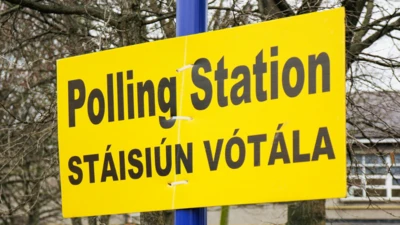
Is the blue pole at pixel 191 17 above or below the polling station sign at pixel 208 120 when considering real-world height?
above

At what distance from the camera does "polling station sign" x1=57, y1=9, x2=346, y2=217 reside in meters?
2.52

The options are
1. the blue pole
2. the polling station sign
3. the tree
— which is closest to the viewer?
the polling station sign

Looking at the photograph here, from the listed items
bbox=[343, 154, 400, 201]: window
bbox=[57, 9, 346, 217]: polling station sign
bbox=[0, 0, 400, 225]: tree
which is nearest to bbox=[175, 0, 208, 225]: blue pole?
bbox=[57, 9, 346, 217]: polling station sign

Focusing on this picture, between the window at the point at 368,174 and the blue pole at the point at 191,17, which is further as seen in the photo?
the window at the point at 368,174

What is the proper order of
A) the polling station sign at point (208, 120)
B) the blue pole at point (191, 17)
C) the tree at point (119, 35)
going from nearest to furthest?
the polling station sign at point (208, 120) → the blue pole at point (191, 17) → the tree at point (119, 35)

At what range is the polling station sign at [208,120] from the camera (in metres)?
2.52

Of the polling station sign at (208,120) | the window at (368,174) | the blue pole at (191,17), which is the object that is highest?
the blue pole at (191,17)

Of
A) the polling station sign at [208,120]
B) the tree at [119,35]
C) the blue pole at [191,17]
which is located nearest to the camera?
the polling station sign at [208,120]

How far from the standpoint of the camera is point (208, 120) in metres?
2.72

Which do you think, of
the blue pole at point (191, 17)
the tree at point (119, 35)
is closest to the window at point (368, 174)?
the tree at point (119, 35)

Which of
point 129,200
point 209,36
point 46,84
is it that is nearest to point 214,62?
point 209,36

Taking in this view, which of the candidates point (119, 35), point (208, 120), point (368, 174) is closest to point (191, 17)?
point (208, 120)

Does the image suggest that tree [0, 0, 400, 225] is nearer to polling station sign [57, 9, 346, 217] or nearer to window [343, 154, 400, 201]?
window [343, 154, 400, 201]

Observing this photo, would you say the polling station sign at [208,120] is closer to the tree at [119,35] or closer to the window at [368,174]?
the tree at [119,35]
